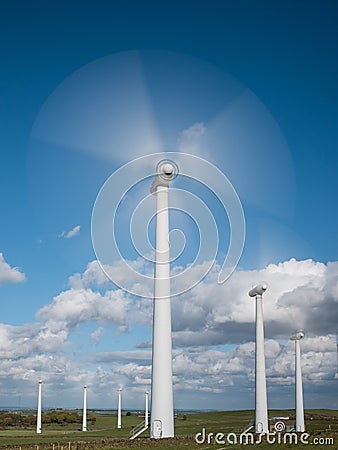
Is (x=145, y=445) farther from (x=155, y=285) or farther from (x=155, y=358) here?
(x=155, y=285)

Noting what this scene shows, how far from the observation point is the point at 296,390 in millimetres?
92688

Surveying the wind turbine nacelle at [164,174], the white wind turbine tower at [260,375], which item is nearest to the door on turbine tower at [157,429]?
the wind turbine nacelle at [164,174]

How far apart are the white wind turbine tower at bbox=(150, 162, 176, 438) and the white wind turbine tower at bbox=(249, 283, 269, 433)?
83.2 feet

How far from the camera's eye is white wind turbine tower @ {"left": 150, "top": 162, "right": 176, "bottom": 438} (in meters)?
52.7

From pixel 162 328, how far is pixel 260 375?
92.3 feet

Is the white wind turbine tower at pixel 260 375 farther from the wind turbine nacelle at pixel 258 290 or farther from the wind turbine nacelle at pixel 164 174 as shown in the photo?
the wind turbine nacelle at pixel 164 174

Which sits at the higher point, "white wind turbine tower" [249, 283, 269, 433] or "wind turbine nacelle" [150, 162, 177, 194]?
"wind turbine nacelle" [150, 162, 177, 194]

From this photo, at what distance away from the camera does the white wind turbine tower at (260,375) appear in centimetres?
7631

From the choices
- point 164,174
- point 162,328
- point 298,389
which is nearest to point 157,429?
point 162,328

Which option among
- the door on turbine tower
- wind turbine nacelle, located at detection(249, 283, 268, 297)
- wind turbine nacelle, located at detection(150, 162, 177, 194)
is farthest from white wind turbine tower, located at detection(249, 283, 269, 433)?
wind turbine nacelle, located at detection(150, 162, 177, 194)

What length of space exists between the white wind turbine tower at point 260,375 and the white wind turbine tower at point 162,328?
998 inches

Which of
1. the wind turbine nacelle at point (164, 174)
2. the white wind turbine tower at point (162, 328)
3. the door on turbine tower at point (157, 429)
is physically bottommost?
the door on turbine tower at point (157, 429)

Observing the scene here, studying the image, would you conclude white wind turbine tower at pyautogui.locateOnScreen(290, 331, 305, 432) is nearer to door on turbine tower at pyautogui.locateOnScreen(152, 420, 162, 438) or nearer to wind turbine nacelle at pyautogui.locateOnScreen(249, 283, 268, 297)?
wind turbine nacelle at pyautogui.locateOnScreen(249, 283, 268, 297)

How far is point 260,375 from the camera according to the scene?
78.0m
